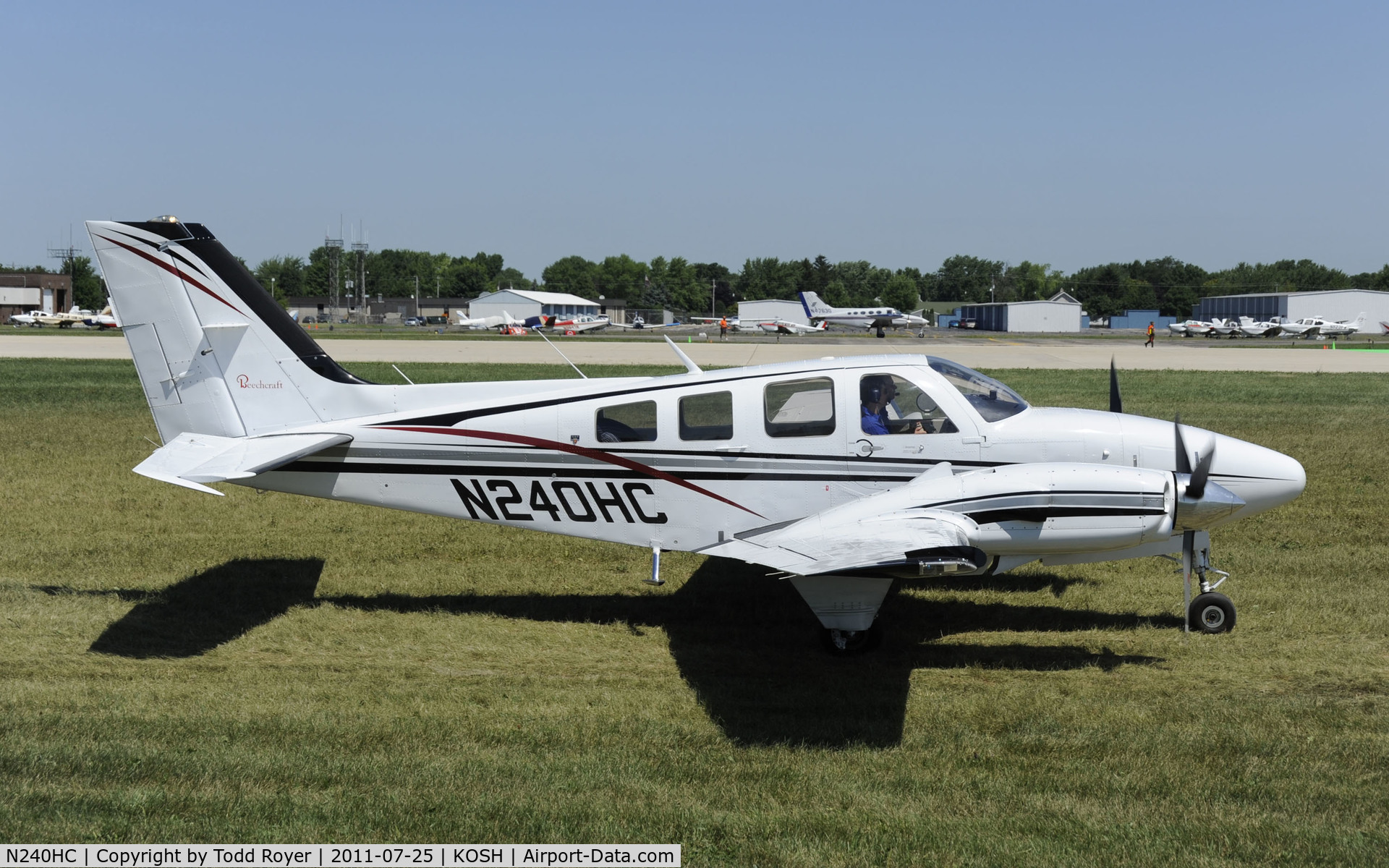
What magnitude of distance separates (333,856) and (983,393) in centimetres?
625

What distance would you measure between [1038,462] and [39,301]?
129 metres

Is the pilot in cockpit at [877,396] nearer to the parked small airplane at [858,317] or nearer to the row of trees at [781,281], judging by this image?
the parked small airplane at [858,317]

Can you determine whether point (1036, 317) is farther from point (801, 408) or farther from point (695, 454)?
point (695, 454)

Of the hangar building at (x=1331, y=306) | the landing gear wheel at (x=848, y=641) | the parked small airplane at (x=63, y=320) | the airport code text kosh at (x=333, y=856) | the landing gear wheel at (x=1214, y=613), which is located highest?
the hangar building at (x=1331, y=306)

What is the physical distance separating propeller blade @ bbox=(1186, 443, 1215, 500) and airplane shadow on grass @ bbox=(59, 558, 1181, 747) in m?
1.46

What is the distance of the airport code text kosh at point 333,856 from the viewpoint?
5.05 metres

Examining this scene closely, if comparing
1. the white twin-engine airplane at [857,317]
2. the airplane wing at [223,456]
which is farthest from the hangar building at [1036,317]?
the airplane wing at [223,456]

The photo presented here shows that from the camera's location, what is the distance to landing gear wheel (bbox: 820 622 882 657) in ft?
28.1

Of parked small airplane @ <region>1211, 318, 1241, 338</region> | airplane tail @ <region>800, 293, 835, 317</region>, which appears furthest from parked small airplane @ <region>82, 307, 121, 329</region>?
parked small airplane @ <region>1211, 318, 1241, 338</region>

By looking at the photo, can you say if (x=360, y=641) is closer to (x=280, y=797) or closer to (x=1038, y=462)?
(x=280, y=797)

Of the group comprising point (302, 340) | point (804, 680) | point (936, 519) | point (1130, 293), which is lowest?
point (804, 680)

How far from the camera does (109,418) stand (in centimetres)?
2278

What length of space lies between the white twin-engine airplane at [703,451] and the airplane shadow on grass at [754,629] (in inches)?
25.0

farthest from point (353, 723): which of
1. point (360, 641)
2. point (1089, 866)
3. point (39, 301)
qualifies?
point (39, 301)
